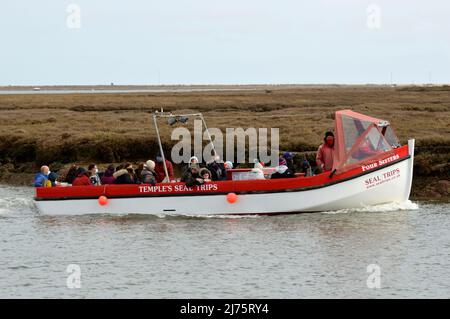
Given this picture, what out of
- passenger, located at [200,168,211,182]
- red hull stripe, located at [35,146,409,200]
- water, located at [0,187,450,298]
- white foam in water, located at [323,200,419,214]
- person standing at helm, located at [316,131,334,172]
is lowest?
water, located at [0,187,450,298]

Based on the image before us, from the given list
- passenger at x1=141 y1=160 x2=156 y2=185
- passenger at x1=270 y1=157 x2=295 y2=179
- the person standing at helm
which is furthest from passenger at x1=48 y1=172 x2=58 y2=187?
the person standing at helm

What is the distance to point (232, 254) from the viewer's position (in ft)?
68.9

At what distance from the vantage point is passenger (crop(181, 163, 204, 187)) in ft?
81.6

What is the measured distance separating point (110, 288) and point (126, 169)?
8.48 meters

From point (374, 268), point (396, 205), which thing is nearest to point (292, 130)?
point (396, 205)

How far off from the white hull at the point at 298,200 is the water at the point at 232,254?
9.3 inches

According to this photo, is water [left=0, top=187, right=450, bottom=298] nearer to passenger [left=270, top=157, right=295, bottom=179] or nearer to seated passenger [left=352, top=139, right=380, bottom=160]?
passenger [left=270, top=157, right=295, bottom=179]

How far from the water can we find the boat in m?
0.30

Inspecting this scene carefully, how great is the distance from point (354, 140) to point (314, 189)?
170 cm

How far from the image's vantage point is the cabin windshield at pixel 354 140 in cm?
2473

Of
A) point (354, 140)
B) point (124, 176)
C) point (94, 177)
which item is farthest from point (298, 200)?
point (94, 177)

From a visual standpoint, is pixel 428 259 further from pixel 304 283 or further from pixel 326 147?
pixel 326 147

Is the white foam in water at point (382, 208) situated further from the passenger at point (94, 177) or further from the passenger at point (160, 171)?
the passenger at point (94, 177)

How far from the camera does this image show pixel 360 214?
2527 centimetres
